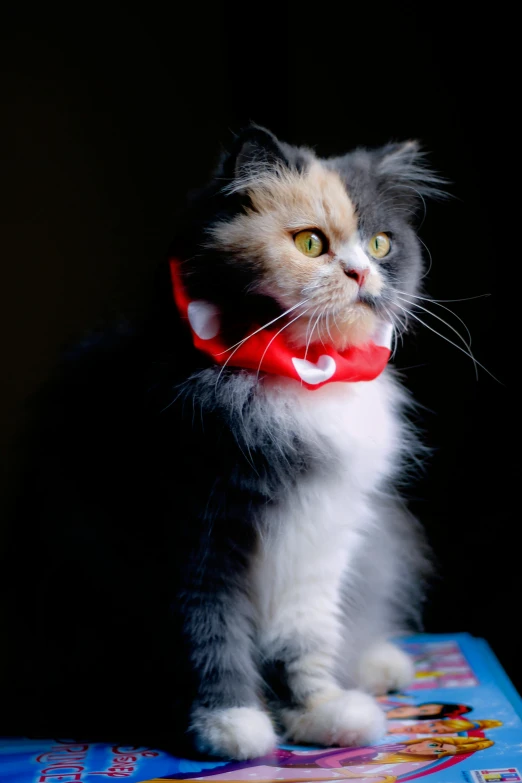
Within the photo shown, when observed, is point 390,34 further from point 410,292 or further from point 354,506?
point 354,506

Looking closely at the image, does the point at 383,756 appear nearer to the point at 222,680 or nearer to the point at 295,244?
the point at 222,680

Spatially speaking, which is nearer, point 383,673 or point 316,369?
Answer: point 316,369

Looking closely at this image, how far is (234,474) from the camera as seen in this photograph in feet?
3.12

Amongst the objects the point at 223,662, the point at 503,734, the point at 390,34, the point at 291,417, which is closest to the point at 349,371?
the point at 291,417

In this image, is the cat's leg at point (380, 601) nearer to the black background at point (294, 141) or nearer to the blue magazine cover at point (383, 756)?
the blue magazine cover at point (383, 756)

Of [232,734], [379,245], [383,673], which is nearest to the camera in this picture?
[232,734]

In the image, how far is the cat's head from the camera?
0.95 metres

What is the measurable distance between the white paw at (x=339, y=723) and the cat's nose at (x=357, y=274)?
52 cm

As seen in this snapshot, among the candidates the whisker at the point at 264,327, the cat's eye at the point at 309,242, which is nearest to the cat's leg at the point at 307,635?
the whisker at the point at 264,327

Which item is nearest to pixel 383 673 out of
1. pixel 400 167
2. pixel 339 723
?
pixel 339 723

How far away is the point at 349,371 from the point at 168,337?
237 mm

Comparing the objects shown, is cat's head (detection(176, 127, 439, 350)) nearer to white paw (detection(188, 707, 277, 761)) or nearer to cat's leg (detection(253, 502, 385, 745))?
cat's leg (detection(253, 502, 385, 745))

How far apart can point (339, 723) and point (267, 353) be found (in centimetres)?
46

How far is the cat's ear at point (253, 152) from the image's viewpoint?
0.97 metres
